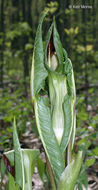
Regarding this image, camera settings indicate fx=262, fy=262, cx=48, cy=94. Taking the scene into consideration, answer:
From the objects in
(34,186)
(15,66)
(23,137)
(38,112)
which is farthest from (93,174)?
(15,66)

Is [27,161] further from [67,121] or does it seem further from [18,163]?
[67,121]

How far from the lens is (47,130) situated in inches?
33.6

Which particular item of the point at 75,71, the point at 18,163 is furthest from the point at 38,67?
the point at 75,71

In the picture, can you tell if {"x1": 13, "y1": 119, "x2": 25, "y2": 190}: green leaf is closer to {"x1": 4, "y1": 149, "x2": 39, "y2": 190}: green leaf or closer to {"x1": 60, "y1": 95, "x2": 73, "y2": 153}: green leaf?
{"x1": 4, "y1": 149, "x2": 39, "y2": 190}: green leaf

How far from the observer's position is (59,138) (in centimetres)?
87

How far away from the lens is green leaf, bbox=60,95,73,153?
0.85m

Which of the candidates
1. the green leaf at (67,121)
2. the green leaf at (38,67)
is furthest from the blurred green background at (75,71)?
the green leaf at (38,67)

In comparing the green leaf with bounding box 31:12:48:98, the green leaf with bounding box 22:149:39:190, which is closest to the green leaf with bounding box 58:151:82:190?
the green leaf with bounding box 22:149:39:190

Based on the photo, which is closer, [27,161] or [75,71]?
[27,161]

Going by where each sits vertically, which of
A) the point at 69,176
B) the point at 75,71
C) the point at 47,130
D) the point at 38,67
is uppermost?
the point at 38,67

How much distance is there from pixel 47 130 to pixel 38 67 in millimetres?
206

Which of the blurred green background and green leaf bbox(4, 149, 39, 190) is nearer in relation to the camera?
green leaf bbox(4, 149, 39, 190)

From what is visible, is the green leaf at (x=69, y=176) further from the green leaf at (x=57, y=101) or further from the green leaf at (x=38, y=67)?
the green leaf at (x=38, y=67)

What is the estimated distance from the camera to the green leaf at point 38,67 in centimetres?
83
